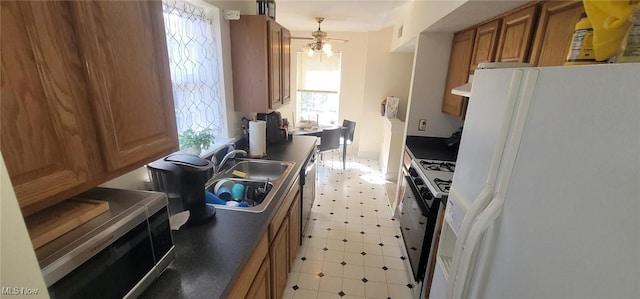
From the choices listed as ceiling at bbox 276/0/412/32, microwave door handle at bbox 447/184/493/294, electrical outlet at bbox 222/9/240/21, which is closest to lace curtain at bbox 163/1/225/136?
electrical outlet at bbox 222/9/240/21

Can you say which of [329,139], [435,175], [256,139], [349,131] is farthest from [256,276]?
[349,131]

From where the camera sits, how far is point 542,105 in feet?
2.08

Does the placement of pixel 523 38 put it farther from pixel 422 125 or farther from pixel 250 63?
pixel 250 63

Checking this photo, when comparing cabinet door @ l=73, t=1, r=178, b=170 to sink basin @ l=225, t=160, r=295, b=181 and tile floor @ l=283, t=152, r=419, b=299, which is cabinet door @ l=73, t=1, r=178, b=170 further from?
tile floor @ l=283, t=152, r=419, b=299

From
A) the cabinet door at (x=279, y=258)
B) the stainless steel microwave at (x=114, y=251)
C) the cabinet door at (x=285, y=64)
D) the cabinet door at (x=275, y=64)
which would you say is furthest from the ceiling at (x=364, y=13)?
the stainless steel microwave at (x=114, y=251)

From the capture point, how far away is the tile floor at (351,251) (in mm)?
2014

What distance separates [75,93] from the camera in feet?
2.11

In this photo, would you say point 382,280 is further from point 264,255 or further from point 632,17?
point 632,17

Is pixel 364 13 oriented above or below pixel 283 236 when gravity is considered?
above

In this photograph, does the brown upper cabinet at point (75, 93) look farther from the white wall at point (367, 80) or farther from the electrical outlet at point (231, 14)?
the white wall at point (367, 80)

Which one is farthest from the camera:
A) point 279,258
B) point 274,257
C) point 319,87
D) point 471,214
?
point 319,87

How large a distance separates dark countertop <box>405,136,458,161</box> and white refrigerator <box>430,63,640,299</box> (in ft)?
4.86

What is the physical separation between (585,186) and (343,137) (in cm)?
400

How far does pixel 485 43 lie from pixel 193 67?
2.15 meters
